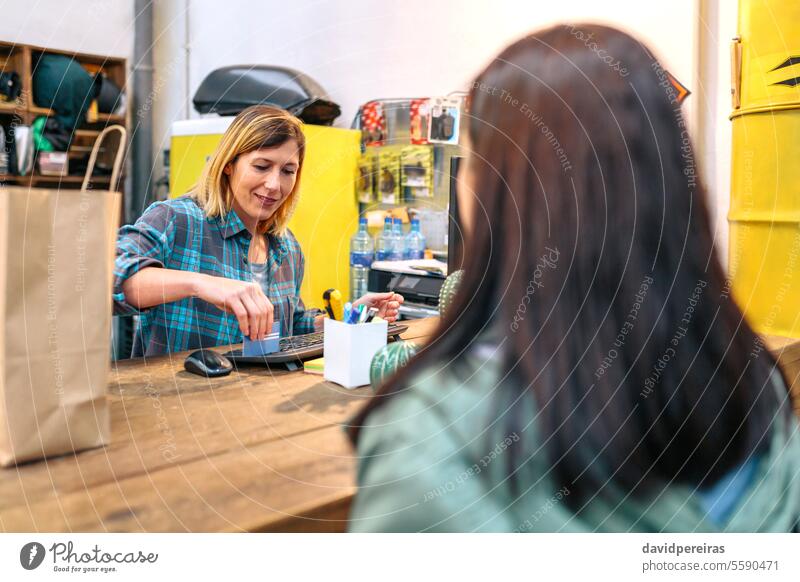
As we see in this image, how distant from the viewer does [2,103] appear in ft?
7.98

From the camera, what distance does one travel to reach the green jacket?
2.05 feet

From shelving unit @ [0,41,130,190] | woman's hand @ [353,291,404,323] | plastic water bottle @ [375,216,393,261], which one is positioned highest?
shelving unit @ [0,41,130,190]

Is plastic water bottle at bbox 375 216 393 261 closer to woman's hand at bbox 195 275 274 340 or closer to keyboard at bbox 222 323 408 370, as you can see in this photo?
keyboard at bbox 222 323 408 370

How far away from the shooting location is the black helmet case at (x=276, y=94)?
234cm

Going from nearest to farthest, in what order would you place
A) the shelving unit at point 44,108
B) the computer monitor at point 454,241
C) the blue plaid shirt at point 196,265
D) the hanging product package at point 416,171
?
the blue plaid shirt at point 196,265
the computer monitor at point 454,241
the hanging product package at point 416,171
the shelving unit at point 44,108

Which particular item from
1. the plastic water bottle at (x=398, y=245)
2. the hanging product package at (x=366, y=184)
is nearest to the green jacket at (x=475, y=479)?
the plastic water bottle at (x=398, y=245)

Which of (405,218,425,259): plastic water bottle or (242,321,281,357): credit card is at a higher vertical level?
(405,218,425,259): plastic water bottle

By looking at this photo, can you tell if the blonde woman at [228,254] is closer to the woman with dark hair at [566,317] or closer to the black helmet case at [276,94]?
the woman with dark hair at [566,317]

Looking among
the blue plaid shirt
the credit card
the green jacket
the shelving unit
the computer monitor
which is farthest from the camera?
the shelving unit

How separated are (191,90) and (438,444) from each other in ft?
9.94

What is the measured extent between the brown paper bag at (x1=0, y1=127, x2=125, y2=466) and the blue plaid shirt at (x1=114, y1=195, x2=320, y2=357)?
0.49 m

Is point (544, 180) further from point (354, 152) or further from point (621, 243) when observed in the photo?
point (354, 152)

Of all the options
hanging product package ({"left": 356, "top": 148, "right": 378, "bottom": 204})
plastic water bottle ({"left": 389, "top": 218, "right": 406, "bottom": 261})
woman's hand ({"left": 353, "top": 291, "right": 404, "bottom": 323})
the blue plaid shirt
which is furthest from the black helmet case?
woman's hand ({"left": 353, "top": 291, "right": 404, "bottom": 323})

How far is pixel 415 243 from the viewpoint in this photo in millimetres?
2021
